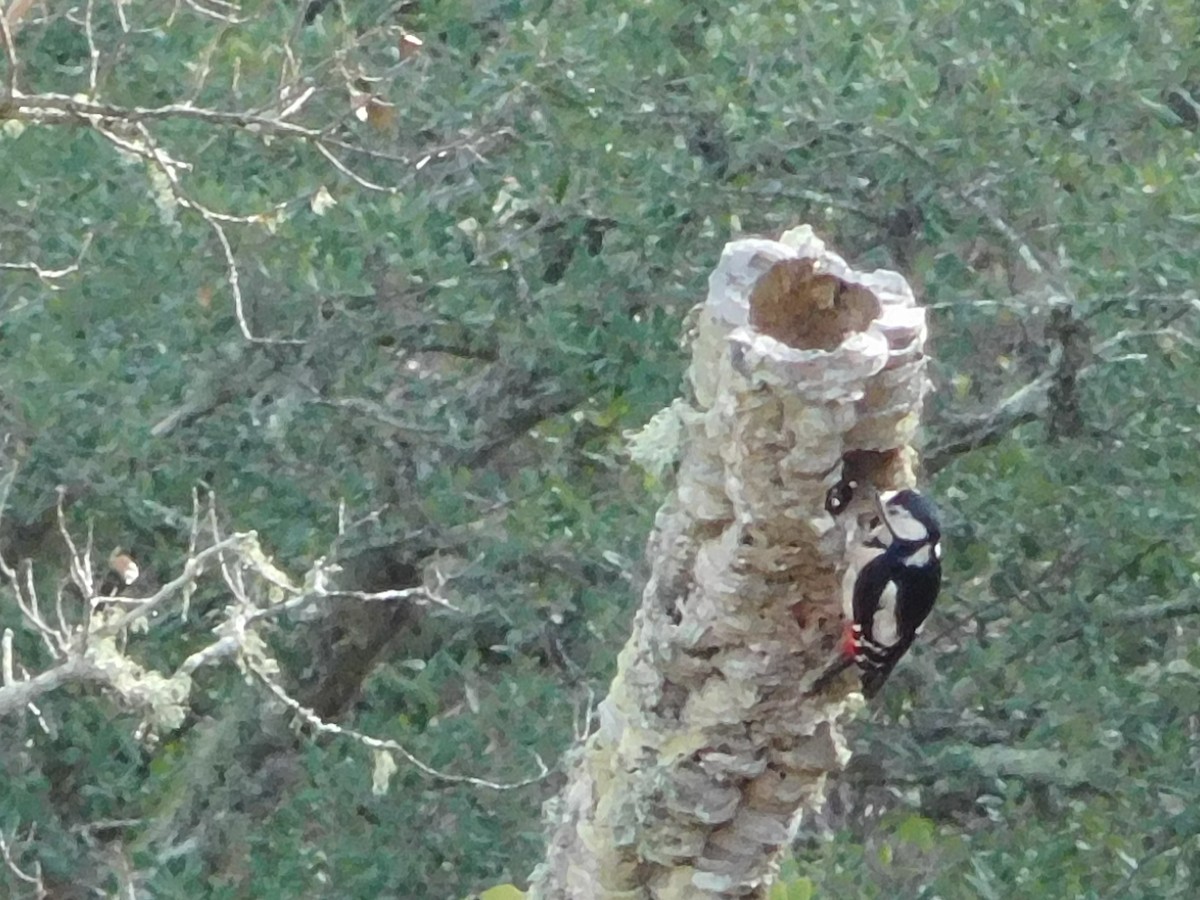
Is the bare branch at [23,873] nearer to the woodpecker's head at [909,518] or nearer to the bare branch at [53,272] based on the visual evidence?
the bare branch at [53,272]

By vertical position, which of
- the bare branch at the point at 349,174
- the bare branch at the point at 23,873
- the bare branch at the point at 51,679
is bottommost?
the bare branch at the point at 23,873

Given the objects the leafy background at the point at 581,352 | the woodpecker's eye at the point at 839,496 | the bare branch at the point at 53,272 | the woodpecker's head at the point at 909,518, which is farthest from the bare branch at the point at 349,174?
the woodpecker's eye at the point at 839,496

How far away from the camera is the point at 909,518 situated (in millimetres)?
1089

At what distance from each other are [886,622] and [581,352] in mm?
1061

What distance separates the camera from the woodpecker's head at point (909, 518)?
39.2 inches

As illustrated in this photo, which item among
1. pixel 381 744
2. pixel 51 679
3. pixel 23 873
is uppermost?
pixel 51 679

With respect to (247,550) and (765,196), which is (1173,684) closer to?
(765,196)

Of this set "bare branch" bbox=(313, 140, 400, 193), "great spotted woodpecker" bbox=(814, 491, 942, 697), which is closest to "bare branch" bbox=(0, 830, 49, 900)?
"bare branch" bbox=(313, 140, 400, 193)

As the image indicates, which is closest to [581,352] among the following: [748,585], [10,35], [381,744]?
[381,744]

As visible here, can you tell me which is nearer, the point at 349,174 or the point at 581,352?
the point at 349,174

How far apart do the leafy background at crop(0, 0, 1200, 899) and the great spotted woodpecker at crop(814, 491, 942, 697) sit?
71 centimetres

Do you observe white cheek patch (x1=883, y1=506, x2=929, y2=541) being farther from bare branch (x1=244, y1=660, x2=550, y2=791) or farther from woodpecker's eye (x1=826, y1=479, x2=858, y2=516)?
bare branch (x1=244, y1=660, x2=550, y2=791)

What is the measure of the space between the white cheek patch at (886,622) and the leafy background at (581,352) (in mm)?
757

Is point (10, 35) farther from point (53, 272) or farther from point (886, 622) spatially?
point (886, 622)
